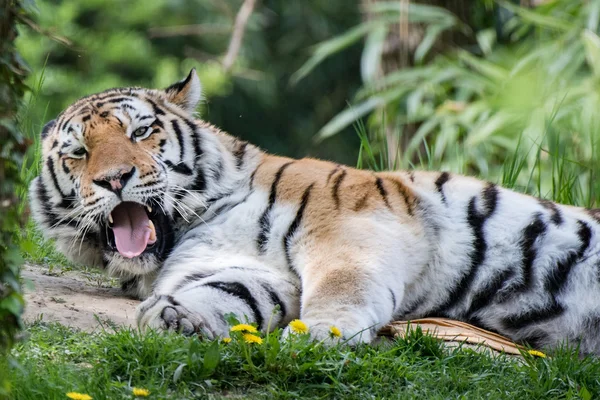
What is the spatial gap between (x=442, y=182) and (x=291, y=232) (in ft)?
2.55

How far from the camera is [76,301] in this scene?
3.43 m

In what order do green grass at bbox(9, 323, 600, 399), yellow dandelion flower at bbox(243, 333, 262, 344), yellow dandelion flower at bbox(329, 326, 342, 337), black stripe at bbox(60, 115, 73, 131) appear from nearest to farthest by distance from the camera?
1. green grass at bbox(9, 323, 600, 399)
2. yellow dandelion flower at bbox(243, 333, 262, 344)
3. yellow dandelion flower at bbox(329, 326, 342, 337)
4. black stripe at bbox(60, 115, 73, 131)

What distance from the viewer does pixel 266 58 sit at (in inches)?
620

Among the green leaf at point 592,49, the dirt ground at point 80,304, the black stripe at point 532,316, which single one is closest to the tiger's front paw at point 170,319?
the dirt ground at point 80,304

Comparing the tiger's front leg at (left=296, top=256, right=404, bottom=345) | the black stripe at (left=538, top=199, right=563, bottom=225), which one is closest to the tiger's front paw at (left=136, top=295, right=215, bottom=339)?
the tiger's front leg at (left=296, top=256, right=404, bottom=345)

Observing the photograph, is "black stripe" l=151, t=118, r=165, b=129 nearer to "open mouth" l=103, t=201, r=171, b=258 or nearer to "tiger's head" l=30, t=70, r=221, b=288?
"tiger's head" l=30, t=70, r=221, b=288

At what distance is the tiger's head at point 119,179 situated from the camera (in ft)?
11.8

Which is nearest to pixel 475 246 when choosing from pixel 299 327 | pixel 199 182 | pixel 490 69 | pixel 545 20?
pixel 299 327

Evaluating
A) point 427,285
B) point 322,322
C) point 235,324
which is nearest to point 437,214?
point 427,285

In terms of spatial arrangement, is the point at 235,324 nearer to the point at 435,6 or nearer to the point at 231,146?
the point at 231,146

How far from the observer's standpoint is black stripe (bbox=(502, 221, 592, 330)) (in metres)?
3.49

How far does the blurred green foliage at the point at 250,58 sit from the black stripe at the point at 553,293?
9857 millimetres

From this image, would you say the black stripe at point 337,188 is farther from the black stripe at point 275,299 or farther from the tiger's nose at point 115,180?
the tiger's nose at point 115,180

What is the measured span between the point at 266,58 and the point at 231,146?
1186 cm
